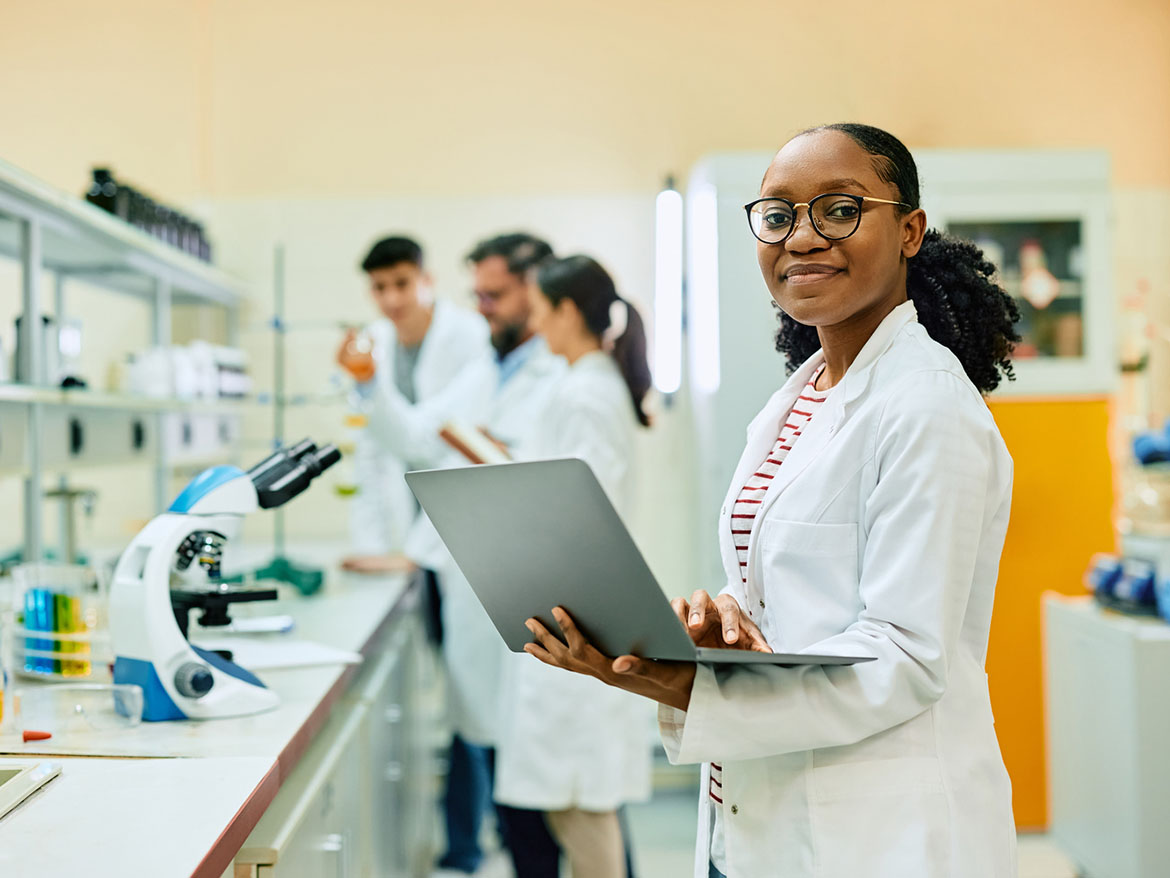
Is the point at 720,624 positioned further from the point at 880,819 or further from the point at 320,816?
the point at 320,816

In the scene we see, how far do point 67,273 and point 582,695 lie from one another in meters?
2.08

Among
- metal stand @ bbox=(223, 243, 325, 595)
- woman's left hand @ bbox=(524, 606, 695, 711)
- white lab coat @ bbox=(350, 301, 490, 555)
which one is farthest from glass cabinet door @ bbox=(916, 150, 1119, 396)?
woman's left hand @ bbox=(524, 606, 695, 711)

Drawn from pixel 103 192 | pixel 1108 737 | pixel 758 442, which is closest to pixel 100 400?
pixel 103 192

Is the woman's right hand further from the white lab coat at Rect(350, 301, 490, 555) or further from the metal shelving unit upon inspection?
the white lab coat at Rect(350, 301, 490, 555)

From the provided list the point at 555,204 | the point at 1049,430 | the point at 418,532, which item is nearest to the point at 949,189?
the point at 1049,430

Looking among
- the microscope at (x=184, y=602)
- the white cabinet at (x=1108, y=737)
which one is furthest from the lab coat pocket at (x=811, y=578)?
the white cabinet at (x=1108, y=737)

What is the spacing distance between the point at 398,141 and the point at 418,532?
1.57 metres

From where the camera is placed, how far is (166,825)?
41.3 inches

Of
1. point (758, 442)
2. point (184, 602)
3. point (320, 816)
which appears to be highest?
point (758, 442)

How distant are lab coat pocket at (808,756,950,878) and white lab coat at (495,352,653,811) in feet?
4.18

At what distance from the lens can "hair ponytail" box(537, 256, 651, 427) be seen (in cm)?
240

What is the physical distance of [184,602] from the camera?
1.55 meters

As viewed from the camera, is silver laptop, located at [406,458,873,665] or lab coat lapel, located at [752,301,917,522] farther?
lab coat lapel, located at [752,301,917,522]

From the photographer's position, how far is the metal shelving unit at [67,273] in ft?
6.95
